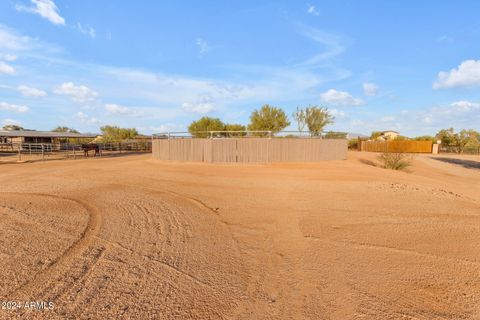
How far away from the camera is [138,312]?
2643 mm

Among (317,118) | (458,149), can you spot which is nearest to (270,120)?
(317,118)

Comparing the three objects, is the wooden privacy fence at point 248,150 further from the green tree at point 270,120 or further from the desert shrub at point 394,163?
the green tree at point 270,120

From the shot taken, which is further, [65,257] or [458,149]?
[458,149]

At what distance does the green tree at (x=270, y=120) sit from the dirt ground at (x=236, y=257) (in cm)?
3119

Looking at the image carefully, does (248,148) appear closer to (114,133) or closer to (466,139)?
(466,139)

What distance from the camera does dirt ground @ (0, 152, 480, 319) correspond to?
9.12ft

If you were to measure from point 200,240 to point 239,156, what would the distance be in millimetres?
12863

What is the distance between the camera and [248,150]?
17250 millimetres

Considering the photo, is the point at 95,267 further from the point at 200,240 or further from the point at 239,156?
the point at 239,156

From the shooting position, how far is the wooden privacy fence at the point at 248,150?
17.2 m

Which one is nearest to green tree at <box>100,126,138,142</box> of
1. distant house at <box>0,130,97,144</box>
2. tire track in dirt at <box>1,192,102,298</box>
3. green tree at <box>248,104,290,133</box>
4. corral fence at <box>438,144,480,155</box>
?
distant house at <box>0,130,97,144</box>

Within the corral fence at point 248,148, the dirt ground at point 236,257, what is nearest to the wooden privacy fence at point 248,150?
the corral fence at point 248,148

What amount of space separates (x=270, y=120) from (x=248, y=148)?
72.8 ft

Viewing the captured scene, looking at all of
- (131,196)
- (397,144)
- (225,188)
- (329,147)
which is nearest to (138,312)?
(131,196)
